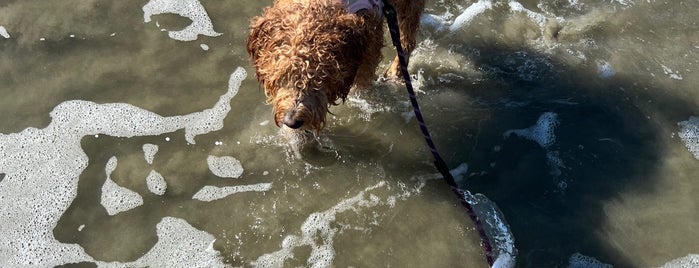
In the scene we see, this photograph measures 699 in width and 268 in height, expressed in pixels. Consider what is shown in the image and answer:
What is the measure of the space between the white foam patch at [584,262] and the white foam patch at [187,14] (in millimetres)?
3549

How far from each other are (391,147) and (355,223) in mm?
769

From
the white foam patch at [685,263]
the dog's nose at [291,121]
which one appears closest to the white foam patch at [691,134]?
the white foam patch at [685,263]

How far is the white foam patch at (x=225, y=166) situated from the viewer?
14.9ft

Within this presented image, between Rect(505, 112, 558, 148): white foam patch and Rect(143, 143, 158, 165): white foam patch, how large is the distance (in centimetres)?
281

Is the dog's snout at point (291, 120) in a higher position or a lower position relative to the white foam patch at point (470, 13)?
higher

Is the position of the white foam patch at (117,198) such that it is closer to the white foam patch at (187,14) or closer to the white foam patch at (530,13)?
the white foam patch at (187,14)

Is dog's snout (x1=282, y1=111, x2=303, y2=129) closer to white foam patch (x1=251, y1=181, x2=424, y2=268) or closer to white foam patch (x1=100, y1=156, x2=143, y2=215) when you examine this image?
white foam patch (x1=251, y1=181, x2=424, y2=268)

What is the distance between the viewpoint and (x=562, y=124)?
16.0 feet

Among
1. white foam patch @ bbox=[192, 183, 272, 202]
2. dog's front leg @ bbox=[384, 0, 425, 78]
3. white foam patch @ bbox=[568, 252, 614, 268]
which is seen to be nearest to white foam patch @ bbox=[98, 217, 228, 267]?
white foam patch @ bbox=[192, 183, 272, 202]

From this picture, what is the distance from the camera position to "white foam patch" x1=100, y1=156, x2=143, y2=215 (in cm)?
432

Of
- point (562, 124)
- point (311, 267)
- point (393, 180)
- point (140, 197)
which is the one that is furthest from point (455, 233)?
point (140, 197)

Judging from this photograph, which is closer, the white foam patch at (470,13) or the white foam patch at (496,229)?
the white foam patch at (496,229)

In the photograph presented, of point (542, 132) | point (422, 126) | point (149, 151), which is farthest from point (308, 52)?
point (542, 132)

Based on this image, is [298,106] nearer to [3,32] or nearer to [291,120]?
[291,120]
